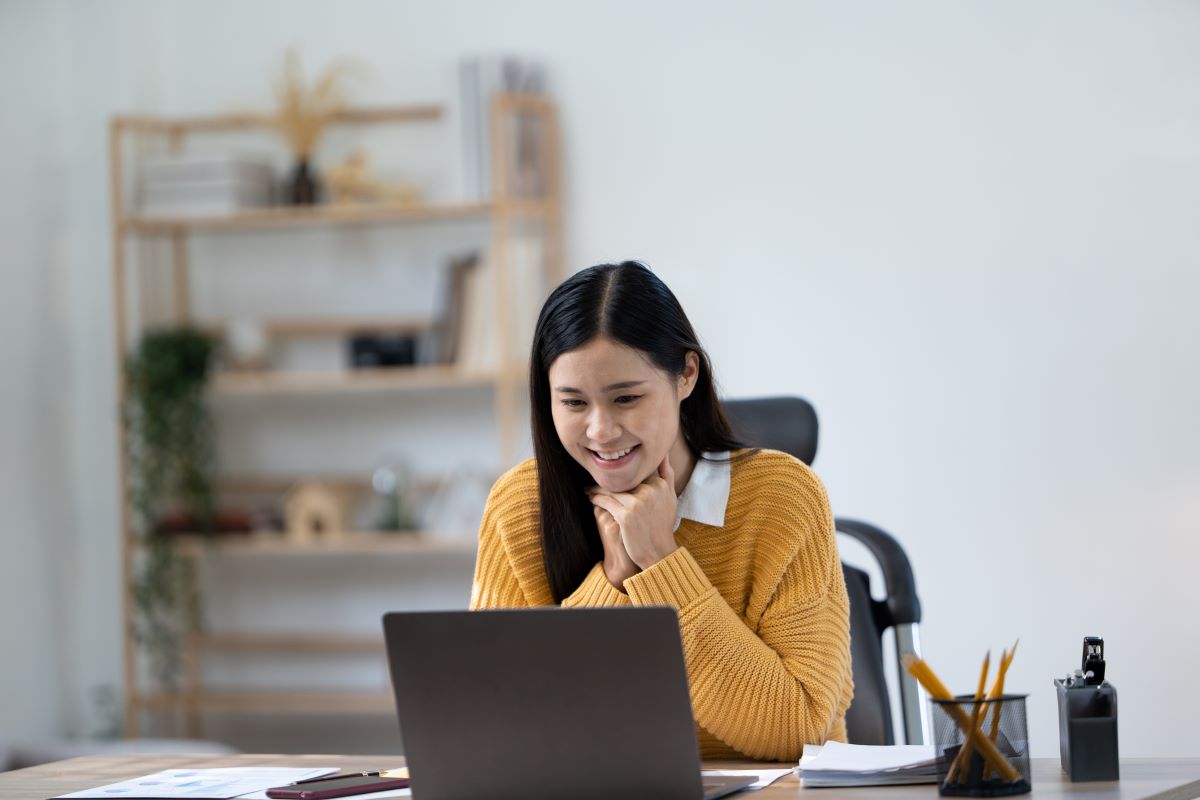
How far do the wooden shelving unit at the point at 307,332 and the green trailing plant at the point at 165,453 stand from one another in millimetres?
44

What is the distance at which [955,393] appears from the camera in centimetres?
357

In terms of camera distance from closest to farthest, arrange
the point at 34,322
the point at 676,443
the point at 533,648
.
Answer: the point at 533,648 < the point at 676,443 < the point at 34,322

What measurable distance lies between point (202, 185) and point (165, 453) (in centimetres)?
71

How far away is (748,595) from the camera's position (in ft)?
5.95

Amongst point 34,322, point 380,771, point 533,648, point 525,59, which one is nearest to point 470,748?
point 533,648

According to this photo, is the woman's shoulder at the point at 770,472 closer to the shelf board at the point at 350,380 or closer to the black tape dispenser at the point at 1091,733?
the black tape dispenser at the point at 1091,733

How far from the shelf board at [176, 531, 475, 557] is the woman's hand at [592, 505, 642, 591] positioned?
1979 mm

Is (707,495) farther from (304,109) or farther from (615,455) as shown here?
(304,109)

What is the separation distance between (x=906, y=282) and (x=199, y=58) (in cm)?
204

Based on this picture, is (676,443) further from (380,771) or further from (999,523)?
(999,523)

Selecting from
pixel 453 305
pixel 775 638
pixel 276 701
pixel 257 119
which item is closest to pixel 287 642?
pixel 276 701

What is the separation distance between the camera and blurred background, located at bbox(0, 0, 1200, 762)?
11.4 ft

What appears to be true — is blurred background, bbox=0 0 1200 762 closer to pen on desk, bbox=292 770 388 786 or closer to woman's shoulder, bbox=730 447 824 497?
woman's shoulder, bbox=730 447 824 497

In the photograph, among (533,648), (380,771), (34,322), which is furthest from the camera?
(34,322)
